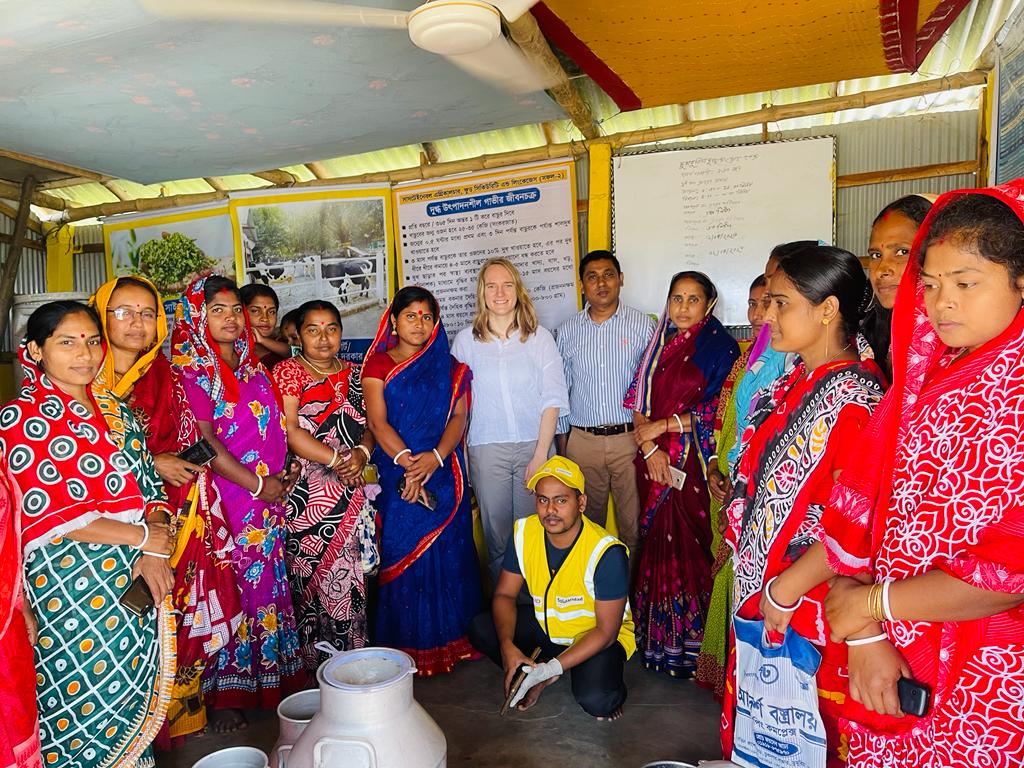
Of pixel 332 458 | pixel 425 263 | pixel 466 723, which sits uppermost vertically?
pixel 425 263

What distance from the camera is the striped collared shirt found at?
348cm

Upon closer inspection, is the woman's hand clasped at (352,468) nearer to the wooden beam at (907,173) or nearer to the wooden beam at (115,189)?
the wooden beam at (907,173)

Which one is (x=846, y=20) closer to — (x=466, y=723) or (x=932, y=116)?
(x=932, y=116)

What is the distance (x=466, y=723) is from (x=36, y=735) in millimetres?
1404

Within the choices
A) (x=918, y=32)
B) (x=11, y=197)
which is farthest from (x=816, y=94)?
(x=11, y=197)

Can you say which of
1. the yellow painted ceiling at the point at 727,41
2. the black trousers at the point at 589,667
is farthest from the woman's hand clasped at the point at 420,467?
the yellow painted ceiling at the point at 727,41

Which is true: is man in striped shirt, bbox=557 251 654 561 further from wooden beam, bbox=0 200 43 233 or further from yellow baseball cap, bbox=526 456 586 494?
wooden beam, bbox=0 200 43 233

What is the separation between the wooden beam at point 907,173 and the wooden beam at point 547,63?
133cm

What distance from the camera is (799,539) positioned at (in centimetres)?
161

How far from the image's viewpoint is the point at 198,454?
8.36ft

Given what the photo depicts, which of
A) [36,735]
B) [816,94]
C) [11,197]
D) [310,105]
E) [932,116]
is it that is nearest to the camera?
[36,735]

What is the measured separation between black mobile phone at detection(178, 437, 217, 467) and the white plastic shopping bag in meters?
1.79

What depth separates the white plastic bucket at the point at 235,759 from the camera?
173cm

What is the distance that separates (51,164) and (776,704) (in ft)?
14.8
